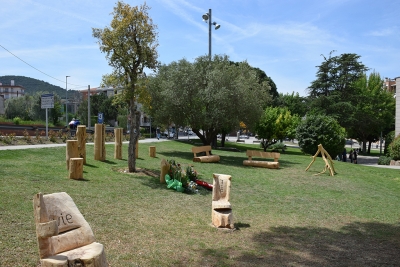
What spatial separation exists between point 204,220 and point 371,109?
4138 centimetres

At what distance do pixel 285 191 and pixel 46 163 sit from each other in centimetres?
842

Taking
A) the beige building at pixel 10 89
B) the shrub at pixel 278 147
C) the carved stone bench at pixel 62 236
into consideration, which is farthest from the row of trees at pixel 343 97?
the beige building at pixel 10 89

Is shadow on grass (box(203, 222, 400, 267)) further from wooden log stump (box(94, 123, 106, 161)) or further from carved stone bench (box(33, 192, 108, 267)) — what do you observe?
wooden log stump (box(94, 123, 106, 161))

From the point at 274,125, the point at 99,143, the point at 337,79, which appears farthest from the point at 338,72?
the point at 99,143

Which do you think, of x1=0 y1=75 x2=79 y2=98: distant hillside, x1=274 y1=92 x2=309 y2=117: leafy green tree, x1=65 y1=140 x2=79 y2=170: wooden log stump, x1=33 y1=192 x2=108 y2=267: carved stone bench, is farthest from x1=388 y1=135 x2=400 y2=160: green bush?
x1=0 y1=75 x2=79 y2=98: distant hillside

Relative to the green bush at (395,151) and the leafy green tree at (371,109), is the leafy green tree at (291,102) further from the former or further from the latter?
the green bush at (395,151)

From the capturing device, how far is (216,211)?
25.0 ft

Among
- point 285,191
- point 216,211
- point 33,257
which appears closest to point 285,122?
point 285,191

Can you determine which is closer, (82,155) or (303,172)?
(82,155)

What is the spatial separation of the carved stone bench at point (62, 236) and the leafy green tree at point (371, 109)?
36796 millimetres

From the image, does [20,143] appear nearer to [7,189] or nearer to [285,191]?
[7,189]

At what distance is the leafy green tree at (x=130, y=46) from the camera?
12.5 metres

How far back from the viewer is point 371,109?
143ft

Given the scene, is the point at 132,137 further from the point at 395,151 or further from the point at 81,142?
the point at 395,151
